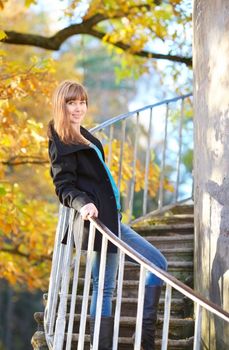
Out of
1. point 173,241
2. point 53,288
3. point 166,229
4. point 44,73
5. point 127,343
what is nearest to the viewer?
point 53,288

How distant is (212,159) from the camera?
4137 millimetres

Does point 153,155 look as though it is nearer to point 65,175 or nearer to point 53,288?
point 53,288

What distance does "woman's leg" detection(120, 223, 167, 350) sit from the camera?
3.97 m

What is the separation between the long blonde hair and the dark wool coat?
4 centimetres

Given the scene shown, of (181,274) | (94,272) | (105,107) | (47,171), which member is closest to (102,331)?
(94,272)

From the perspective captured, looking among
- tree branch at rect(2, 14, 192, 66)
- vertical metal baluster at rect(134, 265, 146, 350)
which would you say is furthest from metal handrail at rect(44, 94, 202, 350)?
tree branch at rect(2, 14, 192, 66)

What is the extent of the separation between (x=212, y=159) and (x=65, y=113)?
0.91m

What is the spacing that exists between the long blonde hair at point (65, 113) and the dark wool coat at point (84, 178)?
44mm

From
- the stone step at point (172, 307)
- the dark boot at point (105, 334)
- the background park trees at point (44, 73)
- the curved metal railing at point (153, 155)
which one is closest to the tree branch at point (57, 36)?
the background park trees at point (44, 73)

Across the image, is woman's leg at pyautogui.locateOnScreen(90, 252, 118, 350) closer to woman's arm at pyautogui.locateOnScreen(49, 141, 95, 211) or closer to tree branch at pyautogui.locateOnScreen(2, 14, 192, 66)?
woman's arm at pyautogui.locateOnScreen(49, 141, 95, 211)

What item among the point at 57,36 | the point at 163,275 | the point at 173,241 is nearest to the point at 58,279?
the point at 163,275

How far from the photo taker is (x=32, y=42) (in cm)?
788

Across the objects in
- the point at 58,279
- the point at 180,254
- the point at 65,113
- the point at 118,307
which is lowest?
the point at 118,307

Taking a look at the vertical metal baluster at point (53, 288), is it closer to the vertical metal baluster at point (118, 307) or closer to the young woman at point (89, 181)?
the young woman at point (89, 181)
